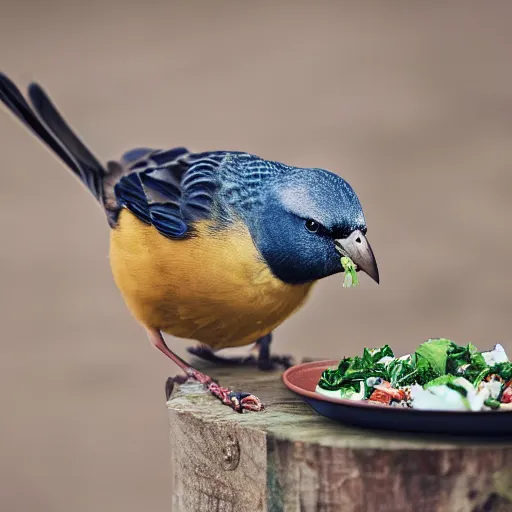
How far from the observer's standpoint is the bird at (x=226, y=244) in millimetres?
3236

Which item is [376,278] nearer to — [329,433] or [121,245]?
[329,433]

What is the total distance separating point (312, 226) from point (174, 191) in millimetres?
740

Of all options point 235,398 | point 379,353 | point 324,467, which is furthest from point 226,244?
point 324,467

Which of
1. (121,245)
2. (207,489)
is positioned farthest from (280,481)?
(121,245)

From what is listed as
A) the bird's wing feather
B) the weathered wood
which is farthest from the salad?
the bird's wing feather

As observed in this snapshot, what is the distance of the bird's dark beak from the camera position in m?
3.18

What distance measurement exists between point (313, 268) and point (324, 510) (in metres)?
0.99

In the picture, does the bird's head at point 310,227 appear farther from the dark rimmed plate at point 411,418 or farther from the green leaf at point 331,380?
the dark rimmed plate at point 411,418

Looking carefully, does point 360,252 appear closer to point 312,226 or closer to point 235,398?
point 312,226

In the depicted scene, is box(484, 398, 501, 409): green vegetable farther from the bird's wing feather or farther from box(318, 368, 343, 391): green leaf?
the bird's wing feather

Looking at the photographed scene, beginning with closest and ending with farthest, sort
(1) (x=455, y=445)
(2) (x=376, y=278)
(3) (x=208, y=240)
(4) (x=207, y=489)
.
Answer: (1) (x=455, y=445) < (4) (x=207, y=489) < (2) (x=376, y=278) < (3) (x=208, y=240)

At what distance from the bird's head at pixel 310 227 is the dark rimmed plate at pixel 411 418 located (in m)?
0.67

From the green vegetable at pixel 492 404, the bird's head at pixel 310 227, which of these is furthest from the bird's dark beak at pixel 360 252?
the green vegetable at pixel 492 404

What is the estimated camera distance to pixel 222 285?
11.1 feet
